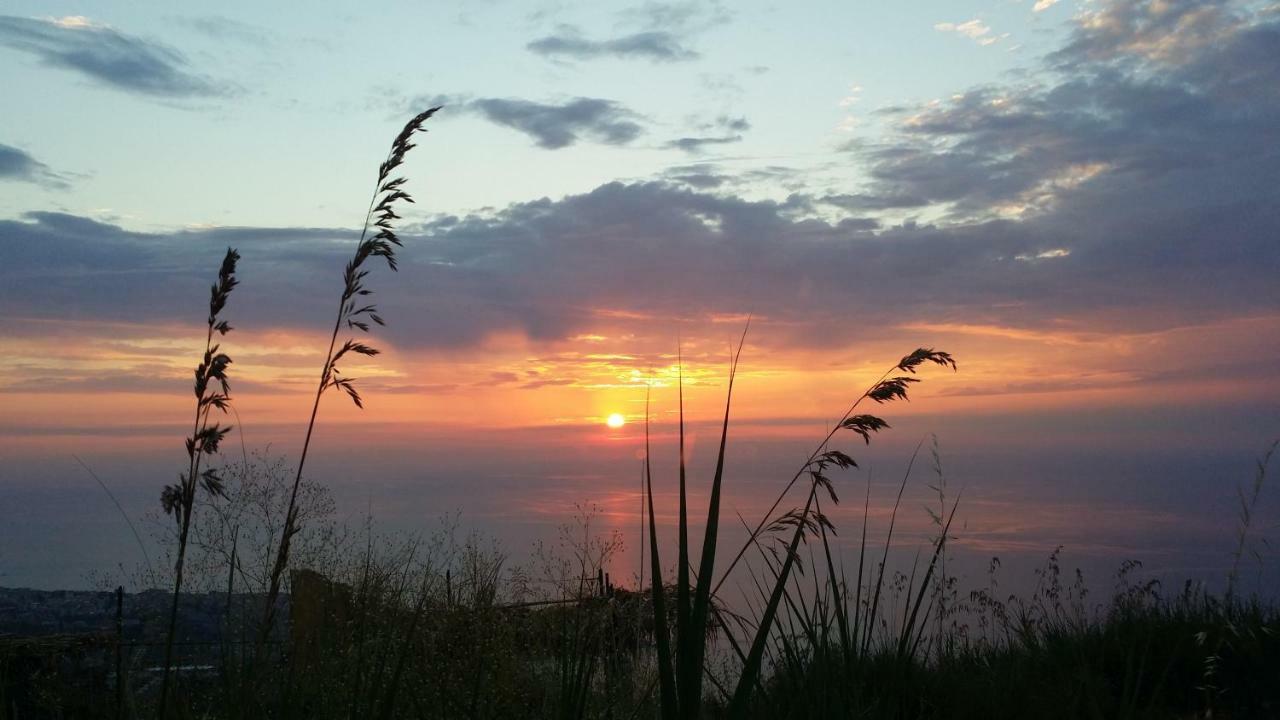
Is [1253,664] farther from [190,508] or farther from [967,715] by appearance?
[190,508]

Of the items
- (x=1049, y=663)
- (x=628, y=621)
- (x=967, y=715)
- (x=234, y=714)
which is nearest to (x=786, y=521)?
(x=234, y=714)

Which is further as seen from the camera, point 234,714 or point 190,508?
point 234,714

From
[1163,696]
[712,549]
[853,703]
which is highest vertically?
[712,549]

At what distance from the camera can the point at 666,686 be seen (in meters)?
1.81

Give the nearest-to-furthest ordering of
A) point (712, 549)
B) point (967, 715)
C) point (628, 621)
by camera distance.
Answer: point (712, 549)
point (967, 715)
point (628, 621)

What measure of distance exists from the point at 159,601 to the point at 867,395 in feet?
25.3

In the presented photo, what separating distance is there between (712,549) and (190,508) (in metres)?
1.03

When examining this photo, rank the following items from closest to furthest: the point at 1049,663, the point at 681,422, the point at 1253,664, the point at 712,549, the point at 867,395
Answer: the point at 712,549 < the point at 681,422 < the point at 867,395 < the point at 1253,664 < the point at 1049,663

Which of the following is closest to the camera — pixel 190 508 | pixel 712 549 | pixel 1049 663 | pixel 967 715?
pixel 190 508

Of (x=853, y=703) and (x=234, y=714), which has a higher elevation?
(x=234, y=714)

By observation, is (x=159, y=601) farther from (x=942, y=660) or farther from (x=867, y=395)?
(x=867, y=395)

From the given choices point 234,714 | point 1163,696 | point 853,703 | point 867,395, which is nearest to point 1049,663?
point 1163,696

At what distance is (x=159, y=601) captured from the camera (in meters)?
7.98

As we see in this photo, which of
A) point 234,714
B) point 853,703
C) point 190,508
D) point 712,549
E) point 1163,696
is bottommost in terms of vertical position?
point 1163,696
